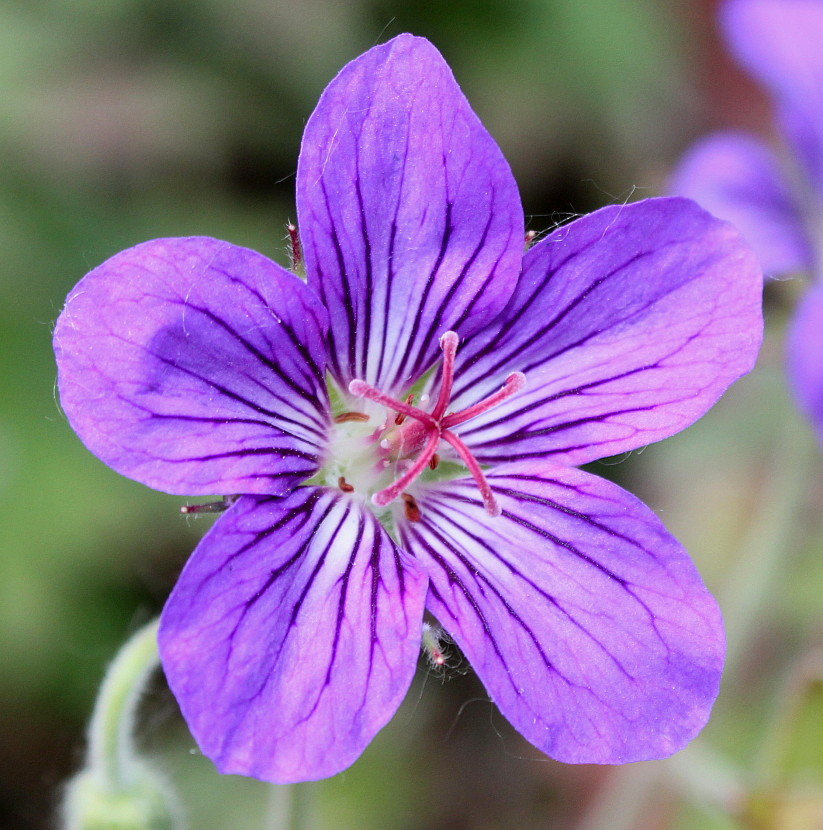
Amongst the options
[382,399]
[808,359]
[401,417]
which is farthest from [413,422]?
[808,359]

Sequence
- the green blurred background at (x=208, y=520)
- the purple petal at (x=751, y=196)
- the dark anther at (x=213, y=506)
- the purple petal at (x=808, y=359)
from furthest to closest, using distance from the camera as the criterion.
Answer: the green blurred background at (x=208, y=520), the purple petal at (x=751, y=196), the purple petal at (x=808, y=359), the dark anther at (x=213, y=506)

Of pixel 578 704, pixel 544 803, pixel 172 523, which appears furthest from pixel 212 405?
pixel 544 803

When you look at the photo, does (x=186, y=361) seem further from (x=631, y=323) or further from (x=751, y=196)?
(x=751, y=196)

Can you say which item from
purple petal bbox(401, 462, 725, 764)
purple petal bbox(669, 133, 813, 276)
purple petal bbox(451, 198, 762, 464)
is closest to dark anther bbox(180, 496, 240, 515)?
purple petal bbox(401, 462, 725, 764)

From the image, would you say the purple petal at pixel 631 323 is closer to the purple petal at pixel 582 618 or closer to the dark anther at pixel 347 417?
the purple petal at pixel 582 618

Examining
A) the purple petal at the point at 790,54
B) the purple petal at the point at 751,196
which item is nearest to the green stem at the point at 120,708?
the purple petal at the point at 751,196
